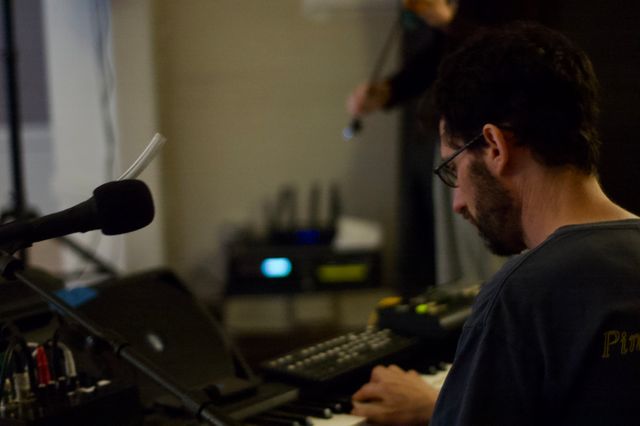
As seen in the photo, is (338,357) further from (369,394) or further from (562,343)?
(562,343)

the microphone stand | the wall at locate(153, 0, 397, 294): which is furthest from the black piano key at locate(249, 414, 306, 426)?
the wall at locate(153, 0, 397, 294)

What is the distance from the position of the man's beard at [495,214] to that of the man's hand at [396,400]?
1.01 feet

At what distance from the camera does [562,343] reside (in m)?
0.87

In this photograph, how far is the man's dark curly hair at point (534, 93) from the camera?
0.97 meters

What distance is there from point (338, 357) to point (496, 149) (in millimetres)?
524

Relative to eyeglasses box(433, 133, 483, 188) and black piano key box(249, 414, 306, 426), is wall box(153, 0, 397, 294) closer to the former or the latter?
black piano key box(249, 414, 306, 426)

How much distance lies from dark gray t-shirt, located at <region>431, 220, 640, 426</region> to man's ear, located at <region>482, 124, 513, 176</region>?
0.48 feet

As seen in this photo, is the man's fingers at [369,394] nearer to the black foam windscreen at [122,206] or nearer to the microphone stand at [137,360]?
the microphone stand at [137,360]

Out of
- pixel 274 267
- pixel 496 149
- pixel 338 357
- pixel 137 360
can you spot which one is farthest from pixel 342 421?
pixel 274 267

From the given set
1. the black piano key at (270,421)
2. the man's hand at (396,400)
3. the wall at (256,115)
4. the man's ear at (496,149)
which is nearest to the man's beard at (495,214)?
the man's ear at (496,149)

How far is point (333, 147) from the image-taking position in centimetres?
→ 377

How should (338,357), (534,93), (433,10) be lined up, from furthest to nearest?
(433,10)
(338,357)
(534,93)

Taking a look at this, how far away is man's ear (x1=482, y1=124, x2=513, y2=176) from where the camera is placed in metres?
0.98

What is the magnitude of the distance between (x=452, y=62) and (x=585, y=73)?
0.56 ft
